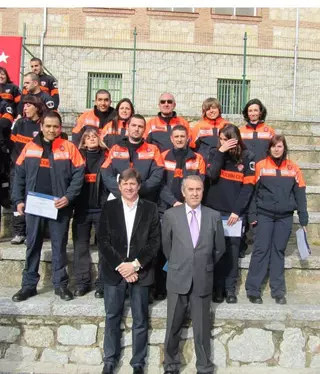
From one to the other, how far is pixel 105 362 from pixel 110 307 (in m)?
0.52

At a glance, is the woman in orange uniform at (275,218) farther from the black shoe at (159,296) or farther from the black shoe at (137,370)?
the black shoe at (137,370)

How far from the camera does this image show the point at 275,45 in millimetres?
15227

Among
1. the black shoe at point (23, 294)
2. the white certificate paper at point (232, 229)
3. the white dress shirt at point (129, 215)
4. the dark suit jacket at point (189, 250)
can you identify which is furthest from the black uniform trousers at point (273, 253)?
the black shoe at point (23, 294)

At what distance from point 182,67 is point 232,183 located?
A: 11108 millimetres

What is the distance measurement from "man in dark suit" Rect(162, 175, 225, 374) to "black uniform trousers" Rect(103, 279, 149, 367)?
0.23m

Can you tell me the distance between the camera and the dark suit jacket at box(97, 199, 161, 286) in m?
3.97

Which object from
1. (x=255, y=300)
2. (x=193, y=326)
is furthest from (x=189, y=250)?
(x=255, y=300)

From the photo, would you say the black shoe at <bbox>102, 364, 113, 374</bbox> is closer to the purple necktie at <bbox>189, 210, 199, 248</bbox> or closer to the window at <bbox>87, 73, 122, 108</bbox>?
the purple necktie at <bbox>189, 210, 199, 248</bbox>

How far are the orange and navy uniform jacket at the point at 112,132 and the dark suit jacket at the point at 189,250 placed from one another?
1711 millimetres

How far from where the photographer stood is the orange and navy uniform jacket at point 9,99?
6.28 m

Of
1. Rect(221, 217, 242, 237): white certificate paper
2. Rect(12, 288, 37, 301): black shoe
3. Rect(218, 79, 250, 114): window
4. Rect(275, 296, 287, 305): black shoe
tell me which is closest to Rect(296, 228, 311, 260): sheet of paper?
Rect(275, 296, 287, 305): black shoe

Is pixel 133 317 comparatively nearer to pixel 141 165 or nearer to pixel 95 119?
pixel 141 165

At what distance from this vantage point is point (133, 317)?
4031 mm
